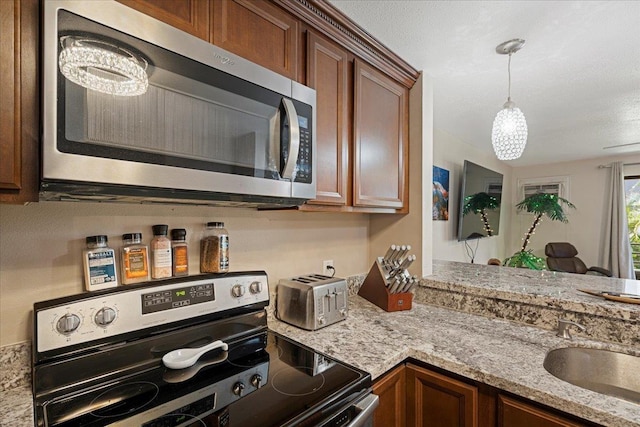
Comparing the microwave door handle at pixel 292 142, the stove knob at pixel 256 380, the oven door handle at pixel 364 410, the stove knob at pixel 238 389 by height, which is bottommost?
the oven door handle at pixel 364 410

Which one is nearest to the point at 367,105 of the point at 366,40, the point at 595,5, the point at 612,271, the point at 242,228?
the point at 366,40

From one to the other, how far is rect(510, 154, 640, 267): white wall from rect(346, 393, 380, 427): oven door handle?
5869 millimetres

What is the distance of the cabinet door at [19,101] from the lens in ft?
2.08

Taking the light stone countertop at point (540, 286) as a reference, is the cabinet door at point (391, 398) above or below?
below

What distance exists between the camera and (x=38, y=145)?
2.22 feet

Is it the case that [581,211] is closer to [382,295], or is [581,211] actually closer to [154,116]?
[382,295]

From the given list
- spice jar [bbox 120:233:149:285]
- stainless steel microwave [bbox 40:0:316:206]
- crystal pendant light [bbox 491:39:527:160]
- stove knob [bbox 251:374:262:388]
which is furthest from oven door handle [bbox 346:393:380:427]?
crystal pendant light [bbox 491:39:527:160]

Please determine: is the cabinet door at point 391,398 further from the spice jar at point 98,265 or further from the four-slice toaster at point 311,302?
the spice jar at point 98,265

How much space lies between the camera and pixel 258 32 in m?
1.10

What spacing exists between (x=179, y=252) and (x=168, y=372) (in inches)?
16.0

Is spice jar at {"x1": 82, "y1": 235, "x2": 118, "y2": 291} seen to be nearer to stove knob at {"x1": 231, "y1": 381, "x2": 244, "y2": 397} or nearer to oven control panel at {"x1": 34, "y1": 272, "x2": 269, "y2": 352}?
oven control panel at {"x1": 34, "y1": 272, "x2": 269, "y2": 352}

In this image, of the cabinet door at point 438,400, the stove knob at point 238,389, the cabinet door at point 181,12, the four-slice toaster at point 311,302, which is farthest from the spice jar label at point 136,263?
the cabinet door at point 438,400

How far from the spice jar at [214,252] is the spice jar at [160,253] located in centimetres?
15

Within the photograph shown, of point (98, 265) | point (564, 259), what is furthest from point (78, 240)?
point (564, 259)
